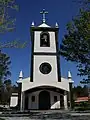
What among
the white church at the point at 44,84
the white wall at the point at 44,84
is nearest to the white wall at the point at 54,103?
the white church at the point at 44,84

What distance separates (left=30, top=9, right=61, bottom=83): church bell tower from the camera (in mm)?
30672

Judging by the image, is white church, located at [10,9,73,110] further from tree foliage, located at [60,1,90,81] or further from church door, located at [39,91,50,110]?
tree foliage, located at [60,1,90,81]

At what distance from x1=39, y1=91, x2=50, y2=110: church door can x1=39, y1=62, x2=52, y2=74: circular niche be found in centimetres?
317

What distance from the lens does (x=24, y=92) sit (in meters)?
29.5

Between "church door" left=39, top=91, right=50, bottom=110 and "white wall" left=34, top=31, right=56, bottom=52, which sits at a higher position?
"white wall" left=34, top=31, right=56, bottom=52

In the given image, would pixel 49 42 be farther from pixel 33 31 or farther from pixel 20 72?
pixel 20 72

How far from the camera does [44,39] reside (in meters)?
33.5

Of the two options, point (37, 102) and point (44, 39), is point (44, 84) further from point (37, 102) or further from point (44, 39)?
point (44, 39)

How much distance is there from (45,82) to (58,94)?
267cm

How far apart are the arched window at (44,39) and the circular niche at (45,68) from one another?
355 cm

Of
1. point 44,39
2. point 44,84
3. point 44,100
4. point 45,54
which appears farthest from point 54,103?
point 44,39

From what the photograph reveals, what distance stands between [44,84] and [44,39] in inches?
314

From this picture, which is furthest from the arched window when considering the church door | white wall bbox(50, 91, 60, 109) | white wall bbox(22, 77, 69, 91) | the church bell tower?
white wall bbox(50, 91, 60, 109)

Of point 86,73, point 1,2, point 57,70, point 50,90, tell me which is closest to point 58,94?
point 50,90
